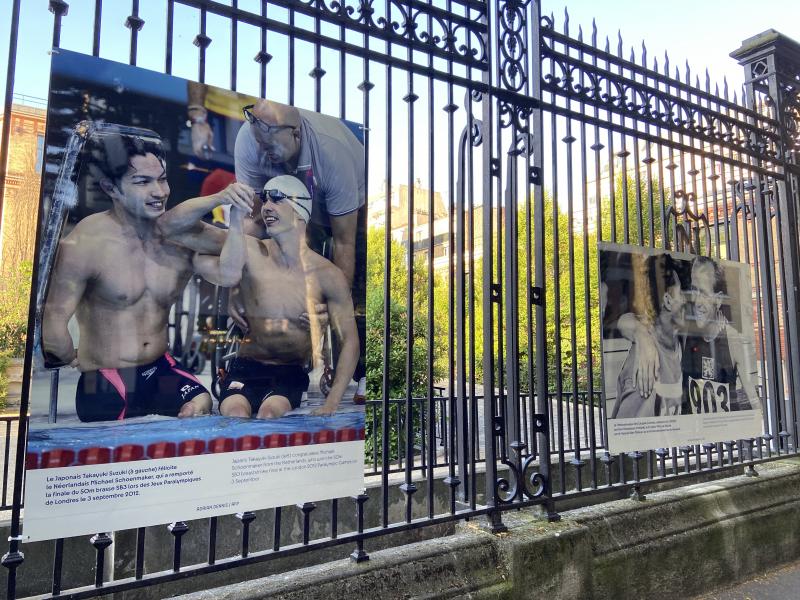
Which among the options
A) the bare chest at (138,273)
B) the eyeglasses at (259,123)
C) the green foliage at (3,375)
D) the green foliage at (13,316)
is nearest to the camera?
the bare chest at (138,273)

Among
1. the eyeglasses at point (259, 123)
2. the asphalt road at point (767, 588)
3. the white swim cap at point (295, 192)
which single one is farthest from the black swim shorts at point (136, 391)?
the asphalt road at point (767, 588)

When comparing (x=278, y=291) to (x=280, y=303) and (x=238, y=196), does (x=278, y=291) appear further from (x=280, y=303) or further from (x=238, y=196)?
(x=238, y=196)

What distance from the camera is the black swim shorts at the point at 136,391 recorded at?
7.52 feet

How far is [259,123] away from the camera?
2.83 m

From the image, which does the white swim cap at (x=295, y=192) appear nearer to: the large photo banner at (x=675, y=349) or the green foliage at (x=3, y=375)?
the large photo banner at (x=675, y=349)

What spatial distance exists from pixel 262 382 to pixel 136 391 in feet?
1.82

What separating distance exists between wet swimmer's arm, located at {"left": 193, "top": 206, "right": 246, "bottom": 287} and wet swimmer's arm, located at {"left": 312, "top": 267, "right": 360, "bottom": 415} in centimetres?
47

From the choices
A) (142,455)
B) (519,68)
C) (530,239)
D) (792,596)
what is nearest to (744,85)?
(519,68)

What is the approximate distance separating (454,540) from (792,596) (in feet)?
9.41

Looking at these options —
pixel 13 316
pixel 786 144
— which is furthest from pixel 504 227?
pixel 13 316

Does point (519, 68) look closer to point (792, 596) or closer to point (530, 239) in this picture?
point (530, 239)

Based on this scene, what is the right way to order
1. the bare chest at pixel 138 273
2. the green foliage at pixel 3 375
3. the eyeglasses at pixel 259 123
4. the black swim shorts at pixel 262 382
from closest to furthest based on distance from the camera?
the bare chest at pixel 138 273
the black swim shorts at pixel 262 382
the eyeglasses at pixel 259 123
the green foliage at pixel 3 375

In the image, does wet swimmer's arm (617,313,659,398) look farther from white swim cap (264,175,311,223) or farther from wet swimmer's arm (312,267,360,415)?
white swim cap (264,175,311,223)

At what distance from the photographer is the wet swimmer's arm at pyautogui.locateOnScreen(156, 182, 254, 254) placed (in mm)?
2547
